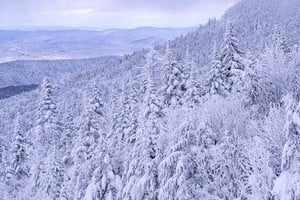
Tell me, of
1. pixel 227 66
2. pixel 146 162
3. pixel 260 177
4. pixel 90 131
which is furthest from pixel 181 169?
pixel 90 131

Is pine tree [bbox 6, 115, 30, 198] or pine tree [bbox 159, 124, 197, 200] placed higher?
pine tree [bbox 159, 124, 197, 200]

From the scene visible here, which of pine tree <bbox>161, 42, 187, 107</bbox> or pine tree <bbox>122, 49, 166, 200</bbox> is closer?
pine tree <bbox>122, 49, 166, 200</bbox>

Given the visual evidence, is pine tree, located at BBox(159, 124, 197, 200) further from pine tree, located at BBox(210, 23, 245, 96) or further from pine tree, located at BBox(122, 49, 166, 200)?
pine tree, located at BBox(210, 23, 245, 96)

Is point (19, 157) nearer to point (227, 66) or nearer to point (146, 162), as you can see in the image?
point (227, 66)

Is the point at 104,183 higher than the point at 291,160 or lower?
lower

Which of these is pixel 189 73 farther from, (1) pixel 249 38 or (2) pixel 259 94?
(1) pixel 249 38

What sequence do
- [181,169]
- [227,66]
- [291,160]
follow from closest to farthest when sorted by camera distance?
[291,160]
[181,169]
[227,66]

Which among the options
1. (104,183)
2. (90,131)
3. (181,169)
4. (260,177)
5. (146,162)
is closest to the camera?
(260,177)

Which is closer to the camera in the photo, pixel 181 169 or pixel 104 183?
pixel 181 169

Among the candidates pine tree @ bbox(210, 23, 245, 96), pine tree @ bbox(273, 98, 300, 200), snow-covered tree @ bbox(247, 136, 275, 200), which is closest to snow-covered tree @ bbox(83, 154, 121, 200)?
snow-covered tree @ bbox(247, 136, 275, 200)

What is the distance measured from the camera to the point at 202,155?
18406mm

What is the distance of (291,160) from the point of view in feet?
41.6

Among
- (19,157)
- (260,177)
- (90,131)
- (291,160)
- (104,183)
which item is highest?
(291,160)

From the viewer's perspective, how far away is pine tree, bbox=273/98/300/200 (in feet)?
39.8
